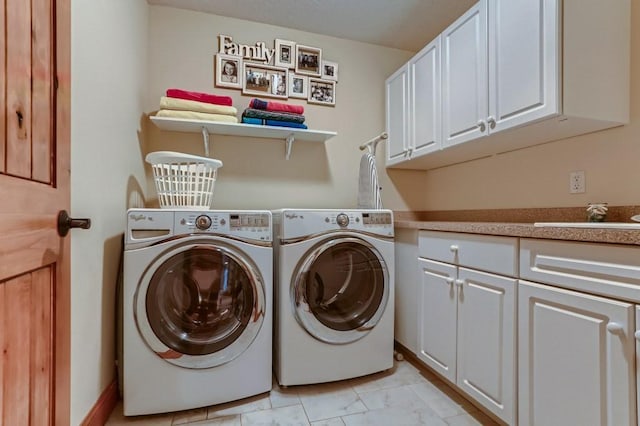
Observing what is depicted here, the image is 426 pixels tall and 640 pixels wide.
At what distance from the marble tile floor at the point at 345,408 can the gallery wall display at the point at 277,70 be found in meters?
1.95

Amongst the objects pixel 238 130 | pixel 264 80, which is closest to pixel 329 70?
pixel 264 80

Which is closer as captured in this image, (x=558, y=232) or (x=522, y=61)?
(x=558, y=232)

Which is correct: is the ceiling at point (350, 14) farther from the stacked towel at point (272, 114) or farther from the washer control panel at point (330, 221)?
the washer control panel at point (330, 221)

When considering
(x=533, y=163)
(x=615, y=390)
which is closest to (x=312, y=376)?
(x=615, y=390)

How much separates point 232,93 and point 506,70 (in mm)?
1698

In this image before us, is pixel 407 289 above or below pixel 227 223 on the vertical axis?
below

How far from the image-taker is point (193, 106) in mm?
1938

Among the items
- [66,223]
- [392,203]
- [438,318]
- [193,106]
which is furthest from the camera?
[392,203]

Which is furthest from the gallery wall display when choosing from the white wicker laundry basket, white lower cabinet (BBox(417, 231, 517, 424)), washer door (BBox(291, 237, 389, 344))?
white lower cabinet (BBox(417, 231, 517, 424))

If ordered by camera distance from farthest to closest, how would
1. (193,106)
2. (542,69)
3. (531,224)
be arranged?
(193,106) → (531,224) → (542,69)

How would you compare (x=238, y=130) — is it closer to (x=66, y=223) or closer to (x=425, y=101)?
(x=425, y=101)

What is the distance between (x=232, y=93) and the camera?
2256mm

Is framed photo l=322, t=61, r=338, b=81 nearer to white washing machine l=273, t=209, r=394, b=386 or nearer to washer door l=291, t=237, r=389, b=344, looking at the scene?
white washing machine l=273, t=209, r=394, b=386

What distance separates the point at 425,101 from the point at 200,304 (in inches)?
71.5
